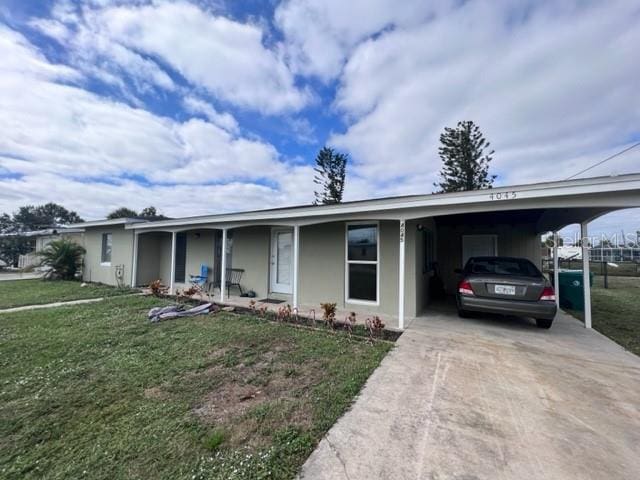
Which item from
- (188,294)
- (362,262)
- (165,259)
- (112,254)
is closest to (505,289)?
(362,262)

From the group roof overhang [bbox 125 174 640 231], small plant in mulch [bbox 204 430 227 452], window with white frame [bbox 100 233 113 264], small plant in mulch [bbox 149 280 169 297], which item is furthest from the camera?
window with white frame [bbox 100 233 113 264]

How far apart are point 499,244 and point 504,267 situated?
441cm

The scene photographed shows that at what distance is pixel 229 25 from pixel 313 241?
5.71 m

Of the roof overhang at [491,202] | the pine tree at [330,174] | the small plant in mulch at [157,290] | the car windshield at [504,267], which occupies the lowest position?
the small plant in mulch at [157,290]

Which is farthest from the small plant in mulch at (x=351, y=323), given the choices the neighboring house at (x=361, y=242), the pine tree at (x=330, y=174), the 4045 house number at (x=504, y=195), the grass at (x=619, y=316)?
the pine tree at (x=330, y=174)

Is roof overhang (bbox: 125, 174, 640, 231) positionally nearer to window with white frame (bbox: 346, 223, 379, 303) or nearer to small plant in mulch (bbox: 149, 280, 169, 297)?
window with white frame (bbox: 346, 223, 379, 303)

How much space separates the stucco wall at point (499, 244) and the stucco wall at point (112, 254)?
38.7ft

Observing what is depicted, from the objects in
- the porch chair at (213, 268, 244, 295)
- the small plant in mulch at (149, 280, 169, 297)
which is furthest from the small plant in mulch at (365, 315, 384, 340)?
the small plant in mulch at (149, 280, 169, 297)

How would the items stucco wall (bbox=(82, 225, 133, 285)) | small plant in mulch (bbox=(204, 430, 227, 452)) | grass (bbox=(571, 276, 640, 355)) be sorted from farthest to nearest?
stucco wall (bbox=(82, 225, 133, 285)) → grass (bbox=(571, 276, 640, 355)) → small plant in mulch (bbox=(204, 430, 227, 452))

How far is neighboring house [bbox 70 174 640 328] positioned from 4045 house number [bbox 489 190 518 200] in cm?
2

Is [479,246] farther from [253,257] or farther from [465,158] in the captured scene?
[465,158]

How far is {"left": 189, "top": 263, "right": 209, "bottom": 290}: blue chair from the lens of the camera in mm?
9339

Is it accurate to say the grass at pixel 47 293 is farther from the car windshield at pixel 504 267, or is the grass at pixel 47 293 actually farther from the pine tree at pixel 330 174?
the pine tree at pixel 330 174

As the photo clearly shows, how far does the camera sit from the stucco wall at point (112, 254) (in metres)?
10.6
